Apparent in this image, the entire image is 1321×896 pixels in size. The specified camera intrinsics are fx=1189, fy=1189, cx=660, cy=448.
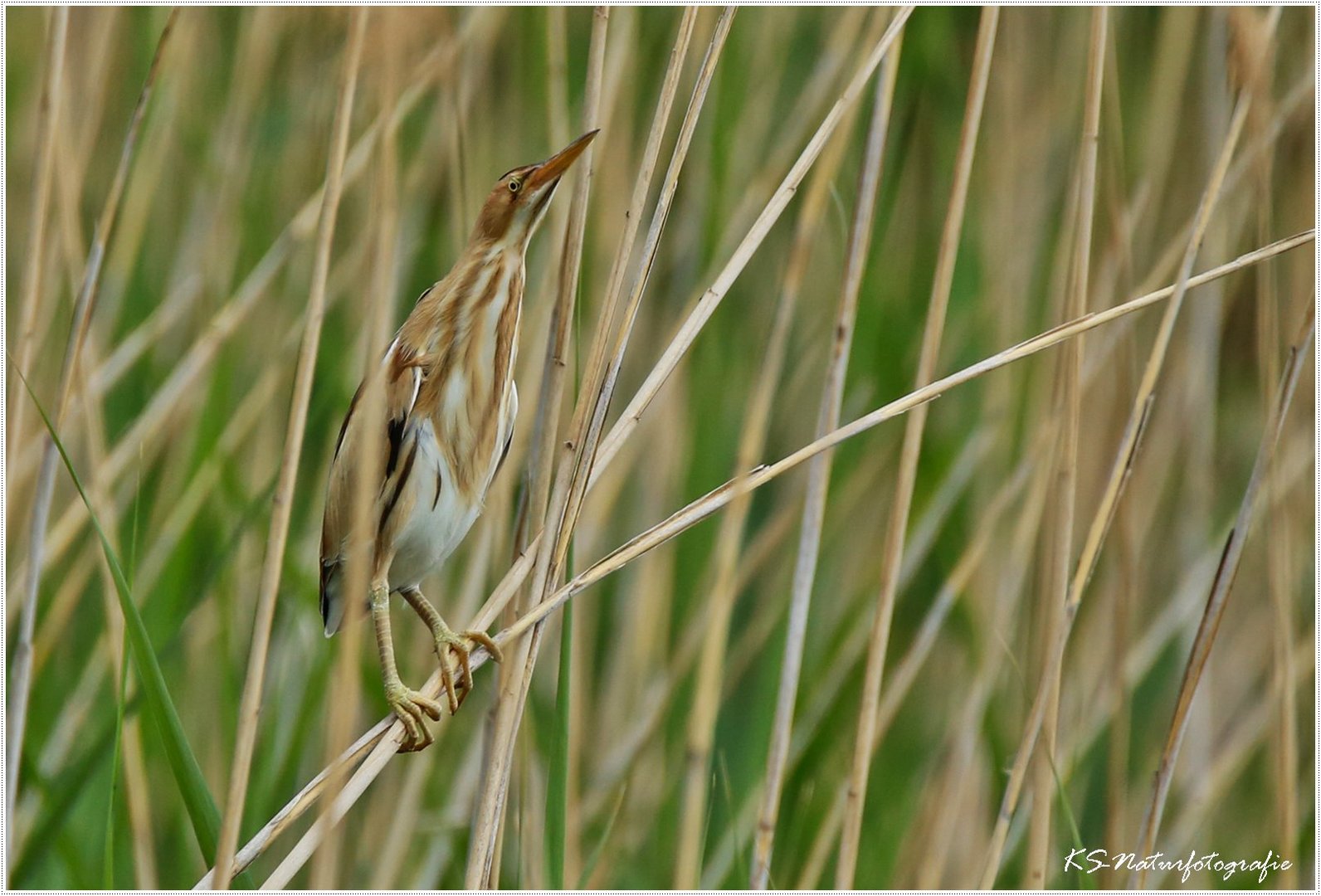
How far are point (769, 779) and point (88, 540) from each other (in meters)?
0.77

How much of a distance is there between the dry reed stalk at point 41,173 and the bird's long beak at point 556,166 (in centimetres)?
39

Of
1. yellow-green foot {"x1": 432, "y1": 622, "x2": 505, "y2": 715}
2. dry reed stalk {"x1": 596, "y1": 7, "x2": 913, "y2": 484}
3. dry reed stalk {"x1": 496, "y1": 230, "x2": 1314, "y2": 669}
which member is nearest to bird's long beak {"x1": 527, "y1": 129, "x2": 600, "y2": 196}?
dry reed stalk {"x1": 596, "y1": 7, "x2": 913, "y2": 484}

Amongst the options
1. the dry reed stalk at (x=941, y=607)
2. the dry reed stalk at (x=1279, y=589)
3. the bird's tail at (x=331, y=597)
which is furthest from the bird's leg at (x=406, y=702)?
the dry reed stalk at (x=1279, y=589)

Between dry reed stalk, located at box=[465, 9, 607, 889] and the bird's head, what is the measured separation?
0.44 ft

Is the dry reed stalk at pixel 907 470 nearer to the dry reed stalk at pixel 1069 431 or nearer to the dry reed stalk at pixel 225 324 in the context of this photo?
the dry reed stalk at pixel 1069 431

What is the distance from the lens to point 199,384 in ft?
4.47

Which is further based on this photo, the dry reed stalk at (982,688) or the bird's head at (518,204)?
the dry reed stalk at (982,688)

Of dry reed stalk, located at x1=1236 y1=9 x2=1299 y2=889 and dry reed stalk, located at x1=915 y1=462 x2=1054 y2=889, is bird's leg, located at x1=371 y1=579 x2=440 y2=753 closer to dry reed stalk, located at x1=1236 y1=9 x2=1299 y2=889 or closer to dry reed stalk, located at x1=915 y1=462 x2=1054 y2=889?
dry reed stalk, located at x1=915 y1=462 x2=1054 y2=889

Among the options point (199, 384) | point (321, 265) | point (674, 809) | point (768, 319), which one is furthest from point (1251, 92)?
point (199, 384)

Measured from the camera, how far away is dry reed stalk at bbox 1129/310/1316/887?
3.16 feet

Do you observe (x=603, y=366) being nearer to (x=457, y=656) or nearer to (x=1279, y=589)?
(x=457, y=656)

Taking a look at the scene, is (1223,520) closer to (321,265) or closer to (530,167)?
(530,167)

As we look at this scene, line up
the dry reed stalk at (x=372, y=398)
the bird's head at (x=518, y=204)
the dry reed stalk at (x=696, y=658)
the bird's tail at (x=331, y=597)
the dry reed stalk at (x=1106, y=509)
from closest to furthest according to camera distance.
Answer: the dry reed stalk at (x=372, y=398)
the dry reed stalk at (x=1106, y=509)
the bird's head at (x=518, y=204)
the bird's tail at (x=331, y=597)
the dry reed stalk at (x=696, y=658)

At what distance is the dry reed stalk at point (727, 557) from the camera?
1095 mm
